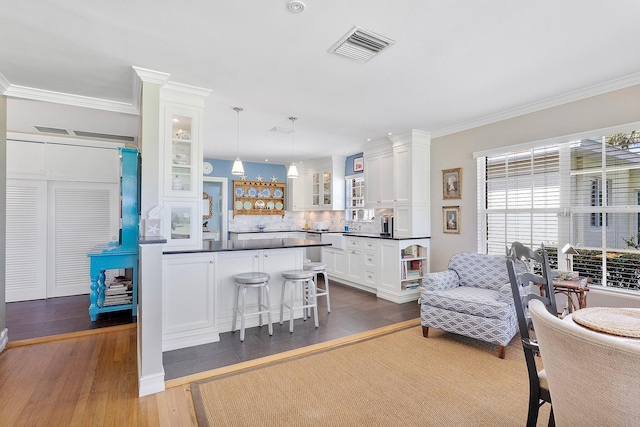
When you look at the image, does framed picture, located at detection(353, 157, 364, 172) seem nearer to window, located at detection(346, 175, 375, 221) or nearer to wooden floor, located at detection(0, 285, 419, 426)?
window, located at detection(346, 175, 375, 221)

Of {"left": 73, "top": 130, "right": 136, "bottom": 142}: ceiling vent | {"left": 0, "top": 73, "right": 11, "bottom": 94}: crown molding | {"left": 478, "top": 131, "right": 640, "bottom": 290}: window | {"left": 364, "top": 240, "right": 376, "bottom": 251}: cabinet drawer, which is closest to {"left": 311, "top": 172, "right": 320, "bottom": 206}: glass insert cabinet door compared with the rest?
{"left": 364, "top": 240, "right": 376, "bottom": 251}: cabinet drawer

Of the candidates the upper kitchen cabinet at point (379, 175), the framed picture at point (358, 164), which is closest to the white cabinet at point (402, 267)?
the upper kitchen cabinet at point (379, 175)

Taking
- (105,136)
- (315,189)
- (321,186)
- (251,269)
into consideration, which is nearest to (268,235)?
(315,189)

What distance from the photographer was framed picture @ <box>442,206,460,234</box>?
4602mm

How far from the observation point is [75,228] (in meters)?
4.81

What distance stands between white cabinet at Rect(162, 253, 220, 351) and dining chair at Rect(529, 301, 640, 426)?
9.28 ft

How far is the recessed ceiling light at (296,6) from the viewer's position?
193cm

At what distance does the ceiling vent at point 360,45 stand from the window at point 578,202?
2521mm

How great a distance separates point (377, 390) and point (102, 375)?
84.3 inches

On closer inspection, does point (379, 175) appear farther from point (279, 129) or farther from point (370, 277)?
point (279, 129)

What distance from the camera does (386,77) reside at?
2.98m

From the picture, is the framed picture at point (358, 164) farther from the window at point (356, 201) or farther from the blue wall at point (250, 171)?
the blue wall at point (250, 171)

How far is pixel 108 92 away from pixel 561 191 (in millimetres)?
4954

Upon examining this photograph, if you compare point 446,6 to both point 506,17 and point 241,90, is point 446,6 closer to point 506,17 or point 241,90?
point 506,17
